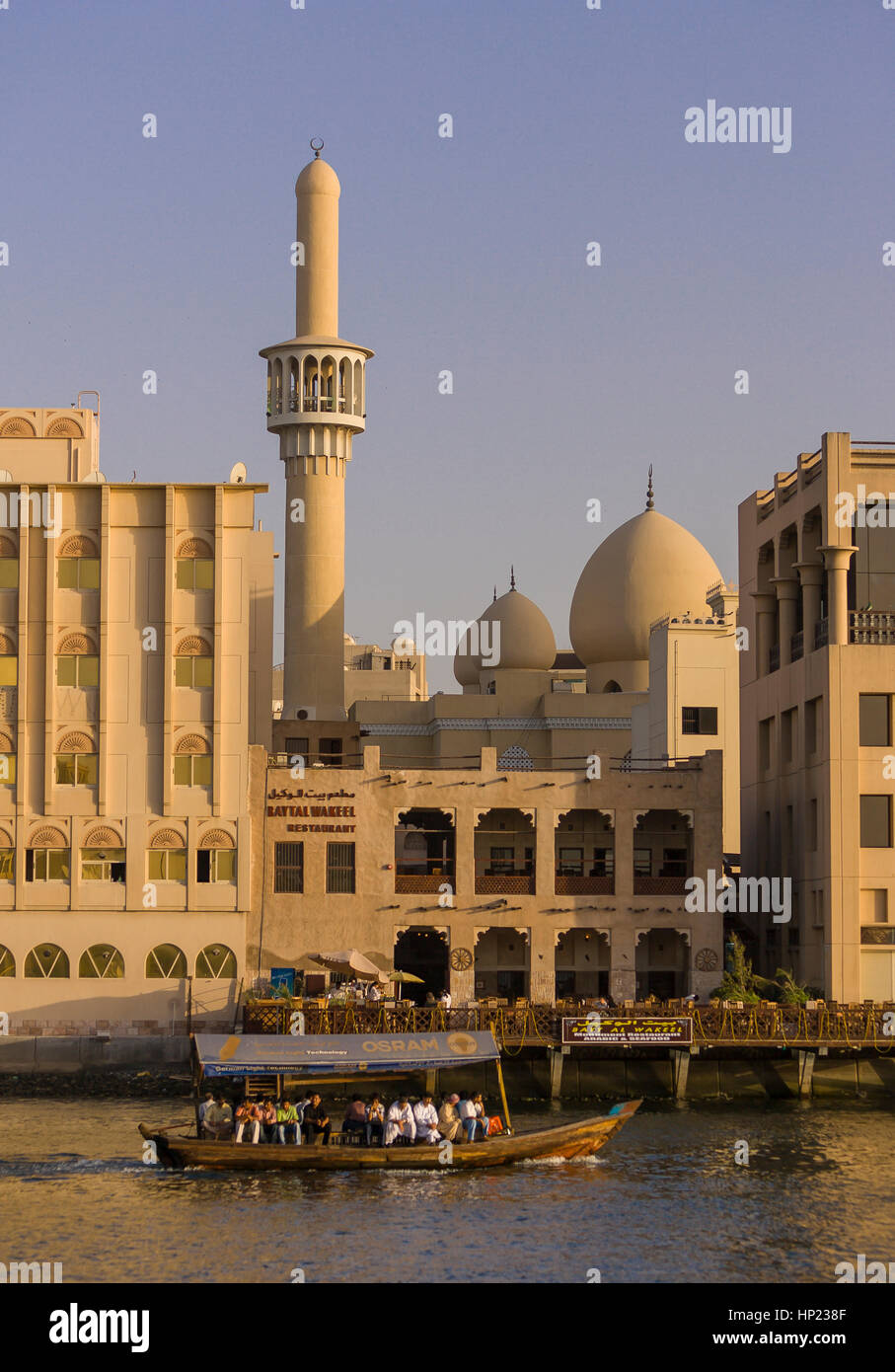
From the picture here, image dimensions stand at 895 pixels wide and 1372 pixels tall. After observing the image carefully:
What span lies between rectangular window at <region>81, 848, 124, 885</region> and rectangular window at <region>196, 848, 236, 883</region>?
279 centimetres

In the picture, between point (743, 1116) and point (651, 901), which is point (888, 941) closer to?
point (651, 901)

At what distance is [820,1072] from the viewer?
220 ft

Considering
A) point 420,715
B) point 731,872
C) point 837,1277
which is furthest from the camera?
point 420,715

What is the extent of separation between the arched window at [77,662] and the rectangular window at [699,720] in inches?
1138

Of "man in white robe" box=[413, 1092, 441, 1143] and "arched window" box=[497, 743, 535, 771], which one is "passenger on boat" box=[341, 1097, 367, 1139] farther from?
"arched window" box=[497, 743, 535, 771]

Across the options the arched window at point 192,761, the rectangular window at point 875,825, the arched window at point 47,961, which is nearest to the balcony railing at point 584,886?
the rectangular window at point 875,825

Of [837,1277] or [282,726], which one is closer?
[837,1277]

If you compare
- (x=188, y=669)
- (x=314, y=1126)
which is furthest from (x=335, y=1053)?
(x=188, y=669)

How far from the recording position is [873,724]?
2921 inches

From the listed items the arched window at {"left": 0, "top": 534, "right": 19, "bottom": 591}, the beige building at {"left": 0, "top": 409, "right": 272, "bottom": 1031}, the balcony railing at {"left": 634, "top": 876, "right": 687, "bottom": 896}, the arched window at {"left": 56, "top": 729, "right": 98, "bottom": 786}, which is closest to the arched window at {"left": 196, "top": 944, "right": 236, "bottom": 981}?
the beige building at {"left": 0, "top": 409, "right": 272, "bottom": 1031}

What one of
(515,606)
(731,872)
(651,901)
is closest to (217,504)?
(651,901)
